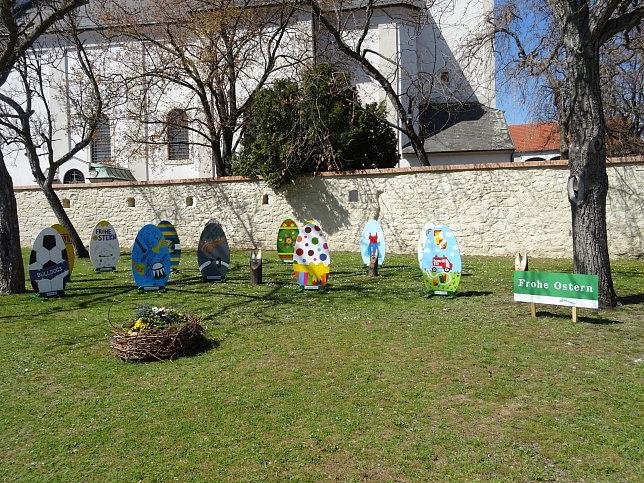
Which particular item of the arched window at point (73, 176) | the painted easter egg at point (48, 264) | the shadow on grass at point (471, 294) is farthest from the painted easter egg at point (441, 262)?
the arched window at point (73, 176)

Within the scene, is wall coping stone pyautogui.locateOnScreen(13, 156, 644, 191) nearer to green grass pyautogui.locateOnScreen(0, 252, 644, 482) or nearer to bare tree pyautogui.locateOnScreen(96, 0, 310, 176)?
bare tree pyautogui.locateOnScreen(96, 0, 310, 176)

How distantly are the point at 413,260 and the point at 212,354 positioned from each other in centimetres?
874

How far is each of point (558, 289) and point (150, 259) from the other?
287 inches

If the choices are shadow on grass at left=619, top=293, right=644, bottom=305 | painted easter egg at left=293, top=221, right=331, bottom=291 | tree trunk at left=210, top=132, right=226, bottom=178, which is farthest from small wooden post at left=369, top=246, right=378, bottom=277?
tree trunk at left=210, top=132, right=226, bottom=178

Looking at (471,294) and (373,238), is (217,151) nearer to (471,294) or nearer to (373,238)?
(373,238)

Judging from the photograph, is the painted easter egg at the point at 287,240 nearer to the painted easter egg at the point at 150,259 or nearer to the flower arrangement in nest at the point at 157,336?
the painted easter egg at the point at 150,259

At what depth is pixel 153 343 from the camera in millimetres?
6148

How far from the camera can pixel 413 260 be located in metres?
14.2

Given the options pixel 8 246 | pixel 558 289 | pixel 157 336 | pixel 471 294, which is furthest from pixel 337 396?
pixel 8 246

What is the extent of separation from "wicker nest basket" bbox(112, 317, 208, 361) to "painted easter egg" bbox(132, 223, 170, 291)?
3.82m

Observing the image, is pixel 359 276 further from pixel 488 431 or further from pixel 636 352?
pixel 488 431

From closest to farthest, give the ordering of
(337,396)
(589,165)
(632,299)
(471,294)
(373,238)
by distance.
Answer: (337,396) → (589,165) → (632,299) → (471,294) → (373,238)

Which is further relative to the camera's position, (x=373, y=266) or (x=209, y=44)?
(x=209, y=44)

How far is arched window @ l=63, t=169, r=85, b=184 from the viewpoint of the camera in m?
29.0
